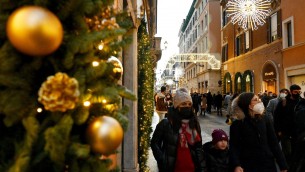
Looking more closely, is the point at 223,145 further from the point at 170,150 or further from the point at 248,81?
the point at 248,81

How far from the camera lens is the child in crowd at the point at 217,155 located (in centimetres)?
366

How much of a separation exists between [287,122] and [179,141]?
13.4ft

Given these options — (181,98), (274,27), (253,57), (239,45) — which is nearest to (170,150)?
(181,98)

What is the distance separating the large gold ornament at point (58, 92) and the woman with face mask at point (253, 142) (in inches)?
110

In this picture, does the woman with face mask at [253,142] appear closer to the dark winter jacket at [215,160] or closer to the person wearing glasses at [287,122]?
the dark winter jacket at [215,160]

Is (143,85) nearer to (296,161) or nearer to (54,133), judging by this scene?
(296,161)

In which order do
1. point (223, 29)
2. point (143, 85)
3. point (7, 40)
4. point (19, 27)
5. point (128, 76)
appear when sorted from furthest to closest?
1. point (223, 29)
2. point (143, 85)
3. point (128, 76)
4. point (7, 40)
5. point (19, 27)

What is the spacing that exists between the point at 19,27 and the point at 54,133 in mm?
385

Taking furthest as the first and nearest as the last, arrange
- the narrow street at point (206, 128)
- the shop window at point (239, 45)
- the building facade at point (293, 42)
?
A: the shop window at point (239, 45) → the building facade at point (293, 42) → the narrow street at point (206, 128)

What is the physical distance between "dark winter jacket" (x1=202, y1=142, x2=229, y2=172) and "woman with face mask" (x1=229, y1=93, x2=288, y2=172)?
0.06 meters

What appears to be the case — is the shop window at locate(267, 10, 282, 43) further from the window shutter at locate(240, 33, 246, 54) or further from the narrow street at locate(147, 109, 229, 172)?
the narrow street at locate(147, 109, 229, 172)

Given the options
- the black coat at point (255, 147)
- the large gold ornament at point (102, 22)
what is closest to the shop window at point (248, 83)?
the black coat at point (255, 147)

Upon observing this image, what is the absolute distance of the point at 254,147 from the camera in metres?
3.78

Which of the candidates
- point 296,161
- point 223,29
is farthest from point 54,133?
point 223,29
